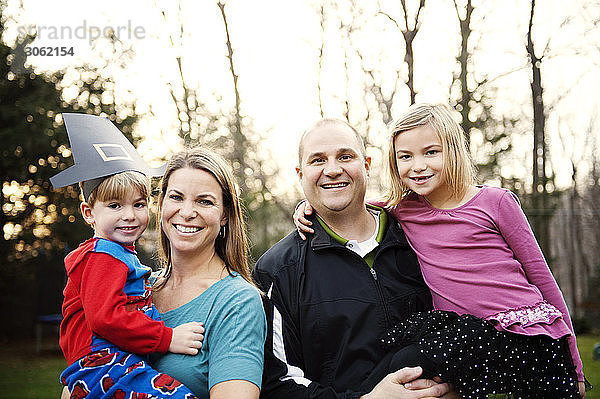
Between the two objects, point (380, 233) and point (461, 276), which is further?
point (380, 233)

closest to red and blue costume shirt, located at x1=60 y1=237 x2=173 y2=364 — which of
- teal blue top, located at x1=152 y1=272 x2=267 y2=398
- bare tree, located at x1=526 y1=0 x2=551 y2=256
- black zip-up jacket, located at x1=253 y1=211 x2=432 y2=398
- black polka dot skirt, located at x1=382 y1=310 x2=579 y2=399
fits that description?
teal blue top, located at x1=152 y1=272 x2=267 y2=398

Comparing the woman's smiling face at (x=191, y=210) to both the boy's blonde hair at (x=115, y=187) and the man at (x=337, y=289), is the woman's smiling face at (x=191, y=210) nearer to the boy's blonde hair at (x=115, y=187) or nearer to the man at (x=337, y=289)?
the boy's blonde hair at (x=115, y=187)

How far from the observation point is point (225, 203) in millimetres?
2512

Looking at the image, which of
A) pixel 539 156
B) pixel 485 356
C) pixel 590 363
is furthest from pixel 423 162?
pixel 539 156

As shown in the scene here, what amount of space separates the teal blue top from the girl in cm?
64

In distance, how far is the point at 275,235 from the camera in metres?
11.7

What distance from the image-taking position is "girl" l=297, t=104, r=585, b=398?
2.39 metres

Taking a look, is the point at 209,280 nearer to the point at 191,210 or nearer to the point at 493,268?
the point at 191,210

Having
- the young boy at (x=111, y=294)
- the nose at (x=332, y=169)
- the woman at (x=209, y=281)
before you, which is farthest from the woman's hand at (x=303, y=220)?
the young boy at (x=111, y=294)

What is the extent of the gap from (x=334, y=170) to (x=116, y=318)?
119 cm

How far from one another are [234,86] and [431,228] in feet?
31.2

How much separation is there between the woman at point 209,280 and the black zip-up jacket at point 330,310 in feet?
0.82

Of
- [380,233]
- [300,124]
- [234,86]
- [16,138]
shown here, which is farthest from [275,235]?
[380,233]

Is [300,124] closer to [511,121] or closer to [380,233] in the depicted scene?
[511,121]
